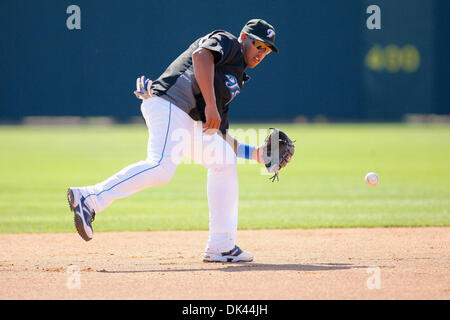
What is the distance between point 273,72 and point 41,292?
2063 cm

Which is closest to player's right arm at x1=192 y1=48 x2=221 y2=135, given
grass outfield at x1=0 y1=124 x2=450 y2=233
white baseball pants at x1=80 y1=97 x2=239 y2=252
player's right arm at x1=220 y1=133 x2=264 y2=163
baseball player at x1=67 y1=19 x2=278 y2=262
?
baseball player at x1=67 y1=19 x2=278 y2=262

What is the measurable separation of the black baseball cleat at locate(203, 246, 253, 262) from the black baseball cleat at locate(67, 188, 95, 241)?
0.88 metres

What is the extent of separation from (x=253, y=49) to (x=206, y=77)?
1.57ft

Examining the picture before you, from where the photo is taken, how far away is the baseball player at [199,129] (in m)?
4.16

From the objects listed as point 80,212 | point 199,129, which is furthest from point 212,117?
point 80,212

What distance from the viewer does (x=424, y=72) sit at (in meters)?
24.4

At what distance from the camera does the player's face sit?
14.5 feet

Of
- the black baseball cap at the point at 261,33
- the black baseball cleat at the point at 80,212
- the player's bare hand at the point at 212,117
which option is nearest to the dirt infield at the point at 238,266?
the black baseball cleat at the point at 80,212

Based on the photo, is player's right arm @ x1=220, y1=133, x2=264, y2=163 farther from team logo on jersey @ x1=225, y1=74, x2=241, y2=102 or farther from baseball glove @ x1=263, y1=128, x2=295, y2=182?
team logo on jersey @ x1=225, y1=74, x2=241, y2=102

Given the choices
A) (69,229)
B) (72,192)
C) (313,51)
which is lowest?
(69,229)

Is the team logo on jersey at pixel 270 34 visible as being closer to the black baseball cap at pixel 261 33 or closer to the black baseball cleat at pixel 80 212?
the black baseball cap at pixel 261 33

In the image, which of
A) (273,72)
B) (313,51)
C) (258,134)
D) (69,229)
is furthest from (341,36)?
(69,229)

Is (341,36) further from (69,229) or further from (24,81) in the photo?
(69,229)
